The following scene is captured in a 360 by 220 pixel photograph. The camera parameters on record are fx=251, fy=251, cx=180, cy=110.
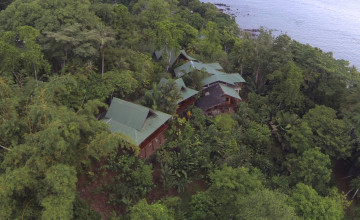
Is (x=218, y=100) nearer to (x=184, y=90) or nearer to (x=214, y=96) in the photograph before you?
(x=214, y=96)

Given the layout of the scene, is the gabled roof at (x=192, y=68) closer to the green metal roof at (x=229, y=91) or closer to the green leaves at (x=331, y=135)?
the green metal roof at (x=229, y=91)

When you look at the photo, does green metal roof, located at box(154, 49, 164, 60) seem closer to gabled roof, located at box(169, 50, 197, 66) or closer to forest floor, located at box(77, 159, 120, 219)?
gabled roof, located at box(169, 50, 197, 66)

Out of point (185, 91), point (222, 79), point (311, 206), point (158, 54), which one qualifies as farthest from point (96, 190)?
point (158, 54)

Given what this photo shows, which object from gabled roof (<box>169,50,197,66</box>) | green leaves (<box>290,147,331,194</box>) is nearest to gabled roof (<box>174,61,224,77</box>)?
gabled roof (<box>169,50,197,66</box>)

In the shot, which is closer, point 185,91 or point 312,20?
point 185,91

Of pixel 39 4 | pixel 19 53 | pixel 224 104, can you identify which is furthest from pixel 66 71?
pixel 224 104
